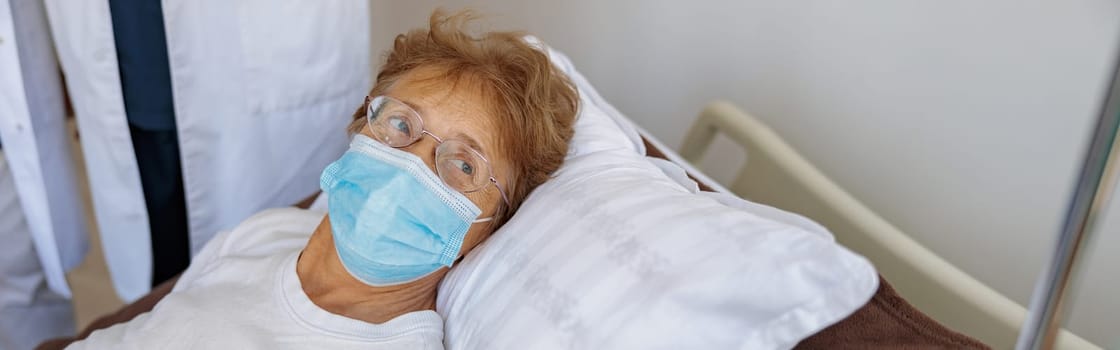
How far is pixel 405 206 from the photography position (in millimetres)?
1057

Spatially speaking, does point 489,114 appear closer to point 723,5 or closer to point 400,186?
point 400,186

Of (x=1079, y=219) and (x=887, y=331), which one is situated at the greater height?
(x=1079, y=219)

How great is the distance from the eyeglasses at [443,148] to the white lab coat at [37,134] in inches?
32.1

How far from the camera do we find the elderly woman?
108 cm

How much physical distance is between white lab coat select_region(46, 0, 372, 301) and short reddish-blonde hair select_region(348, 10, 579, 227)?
425mm

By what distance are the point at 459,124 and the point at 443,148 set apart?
41mm

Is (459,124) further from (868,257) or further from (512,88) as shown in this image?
(868,257)

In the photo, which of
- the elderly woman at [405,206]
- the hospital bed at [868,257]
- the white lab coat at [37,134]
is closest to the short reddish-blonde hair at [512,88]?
the elderly woman at [405,206]

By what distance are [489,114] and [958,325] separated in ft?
2.44

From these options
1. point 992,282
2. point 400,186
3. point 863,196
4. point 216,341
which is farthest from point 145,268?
point 992,282

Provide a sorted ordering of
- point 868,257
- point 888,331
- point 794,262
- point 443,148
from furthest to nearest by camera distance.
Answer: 1. point 868,257
2. point 443,148
3. point 888,331
4. point 794,262

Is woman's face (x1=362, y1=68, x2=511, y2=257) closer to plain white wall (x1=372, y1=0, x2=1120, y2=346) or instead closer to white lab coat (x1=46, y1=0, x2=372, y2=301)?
white lab coat (x1=46, y1=0, x2=372, y2=301)

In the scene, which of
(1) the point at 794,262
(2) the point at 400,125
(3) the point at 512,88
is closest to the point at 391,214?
(2) the point at 400,125

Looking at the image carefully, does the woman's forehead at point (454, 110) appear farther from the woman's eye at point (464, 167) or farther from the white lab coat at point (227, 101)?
the white lab coat at point (227, 101)
